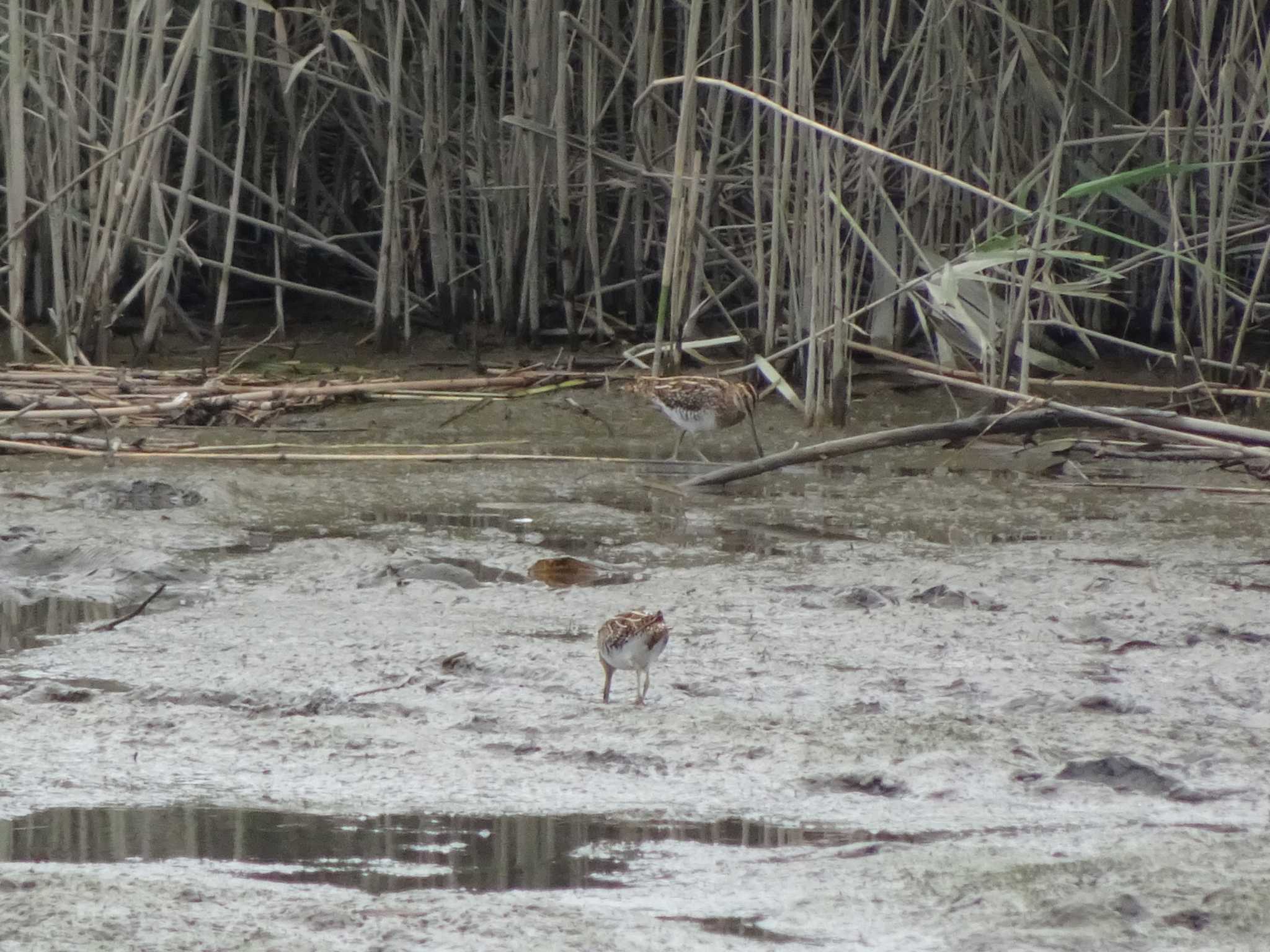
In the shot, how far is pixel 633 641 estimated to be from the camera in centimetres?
371

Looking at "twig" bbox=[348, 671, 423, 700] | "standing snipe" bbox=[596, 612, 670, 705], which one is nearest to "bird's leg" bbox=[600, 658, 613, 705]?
"standing snipe" bbox=[596, 612, 670, 705]

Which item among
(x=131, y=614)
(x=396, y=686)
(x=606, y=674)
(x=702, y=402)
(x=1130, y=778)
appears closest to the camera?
(x=1130, y=778)

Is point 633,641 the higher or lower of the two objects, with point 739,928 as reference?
higher

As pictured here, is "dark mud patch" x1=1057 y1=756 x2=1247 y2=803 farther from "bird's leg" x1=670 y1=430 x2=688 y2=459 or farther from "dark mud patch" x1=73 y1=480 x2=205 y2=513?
"bird's leg" x1=670 y1=430 x2=688 y2=459

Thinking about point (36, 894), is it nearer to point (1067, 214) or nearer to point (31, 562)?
point (31, 562)

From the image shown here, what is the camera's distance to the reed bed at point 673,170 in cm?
747

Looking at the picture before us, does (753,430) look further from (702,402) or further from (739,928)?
(739,928)

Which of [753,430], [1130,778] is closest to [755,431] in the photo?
[753,430]

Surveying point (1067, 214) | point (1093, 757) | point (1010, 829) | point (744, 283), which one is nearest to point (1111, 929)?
point (1010, 829)

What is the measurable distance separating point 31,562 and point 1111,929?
145 inches

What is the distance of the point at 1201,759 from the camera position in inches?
135

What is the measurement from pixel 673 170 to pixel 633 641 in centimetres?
504

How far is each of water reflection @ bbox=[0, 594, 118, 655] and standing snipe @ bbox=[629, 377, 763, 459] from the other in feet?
8.96

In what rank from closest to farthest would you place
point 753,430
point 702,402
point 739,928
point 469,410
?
1. point 739,928
2. point 702,402
3. point 753,430
4. point 469,410
